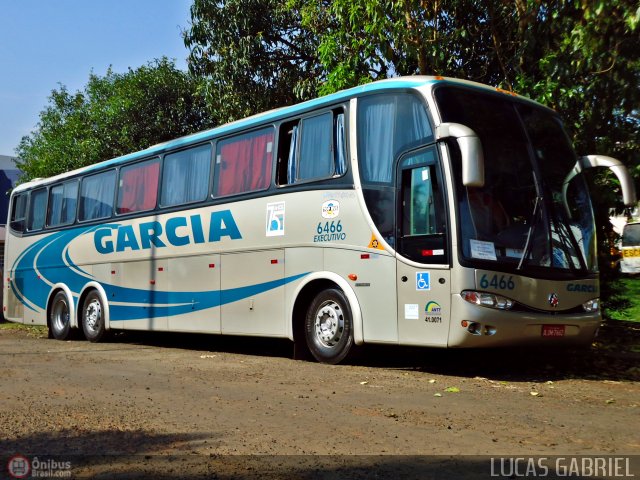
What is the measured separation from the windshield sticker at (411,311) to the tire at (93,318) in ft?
27.6

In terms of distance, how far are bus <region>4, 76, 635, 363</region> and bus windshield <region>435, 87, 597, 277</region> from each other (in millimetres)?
18

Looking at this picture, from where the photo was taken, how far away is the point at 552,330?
8.83 meters

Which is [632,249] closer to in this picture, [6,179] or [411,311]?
[411,311]

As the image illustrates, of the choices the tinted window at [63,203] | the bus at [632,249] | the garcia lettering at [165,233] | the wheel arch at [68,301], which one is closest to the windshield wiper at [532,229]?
the garcia lettering at [165,233]

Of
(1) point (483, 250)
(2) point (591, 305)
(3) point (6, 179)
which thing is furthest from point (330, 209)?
(3) point (6, 179)

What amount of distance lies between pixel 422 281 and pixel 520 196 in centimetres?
153

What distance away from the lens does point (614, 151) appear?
11.7m

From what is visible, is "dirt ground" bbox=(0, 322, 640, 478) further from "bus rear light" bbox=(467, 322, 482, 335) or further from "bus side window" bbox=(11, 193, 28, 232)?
"bus side window" bbox=(11, 193, 28, 232)

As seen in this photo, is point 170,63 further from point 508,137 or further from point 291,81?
point 508,137

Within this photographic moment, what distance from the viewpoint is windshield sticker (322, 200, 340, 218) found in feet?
32.4

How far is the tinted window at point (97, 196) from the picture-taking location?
15369 millimetres

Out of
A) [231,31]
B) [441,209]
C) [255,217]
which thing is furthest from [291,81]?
[441,209]

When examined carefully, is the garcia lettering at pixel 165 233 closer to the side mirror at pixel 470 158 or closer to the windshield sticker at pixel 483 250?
the windshield sticker at pixel 483 250

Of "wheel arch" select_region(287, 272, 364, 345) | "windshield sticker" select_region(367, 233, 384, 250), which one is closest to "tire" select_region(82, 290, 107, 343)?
"wheel arch" select_region(287, 272, 364, 345)
